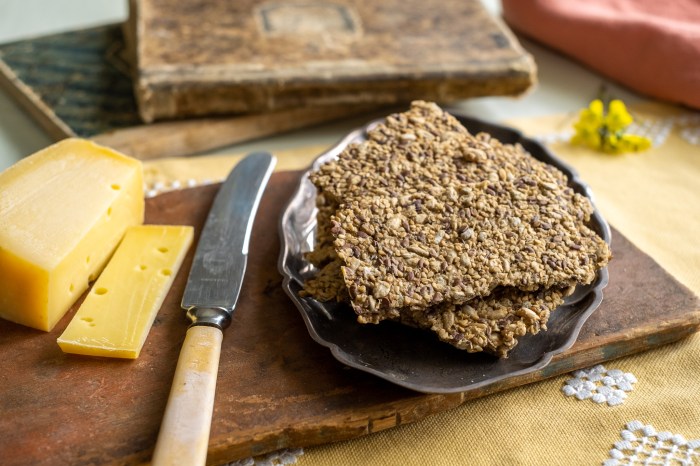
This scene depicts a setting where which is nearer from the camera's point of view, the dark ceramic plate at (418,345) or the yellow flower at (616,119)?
the dark ceramic plate at (418,345)

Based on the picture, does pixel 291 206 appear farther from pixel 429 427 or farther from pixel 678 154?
pixel 678 154

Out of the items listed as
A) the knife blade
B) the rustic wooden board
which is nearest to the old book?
the rustic wooden board

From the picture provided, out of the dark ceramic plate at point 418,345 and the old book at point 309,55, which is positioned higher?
the old book at point 309,55

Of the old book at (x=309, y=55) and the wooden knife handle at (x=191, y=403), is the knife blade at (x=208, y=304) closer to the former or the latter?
the wooden knife handle at (x=191, y=403)

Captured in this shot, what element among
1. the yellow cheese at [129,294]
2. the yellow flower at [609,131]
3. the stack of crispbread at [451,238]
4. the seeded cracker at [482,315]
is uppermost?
the stack of crispbread at [451,238]

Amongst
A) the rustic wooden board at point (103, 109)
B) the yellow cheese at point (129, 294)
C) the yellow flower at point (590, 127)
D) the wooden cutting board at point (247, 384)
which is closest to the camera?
the wooden cutting board at point (247, 384)

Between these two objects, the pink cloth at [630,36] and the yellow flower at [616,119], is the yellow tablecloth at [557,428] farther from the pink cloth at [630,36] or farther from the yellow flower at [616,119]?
the pink cloth at [630,36]

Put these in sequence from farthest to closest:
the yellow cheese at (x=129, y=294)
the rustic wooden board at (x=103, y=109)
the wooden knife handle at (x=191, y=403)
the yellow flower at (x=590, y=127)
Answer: the yellow flower at (x=590, y=127) → the rustic wooden board at (x=103, y=109) → the yellow cheese at (x=129, y=294) → the wooden knife handle at (x=191, y=403)

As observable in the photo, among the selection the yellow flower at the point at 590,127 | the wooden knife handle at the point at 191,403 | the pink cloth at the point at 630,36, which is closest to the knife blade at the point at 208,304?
the wooden knife handle at the point at 191,403
